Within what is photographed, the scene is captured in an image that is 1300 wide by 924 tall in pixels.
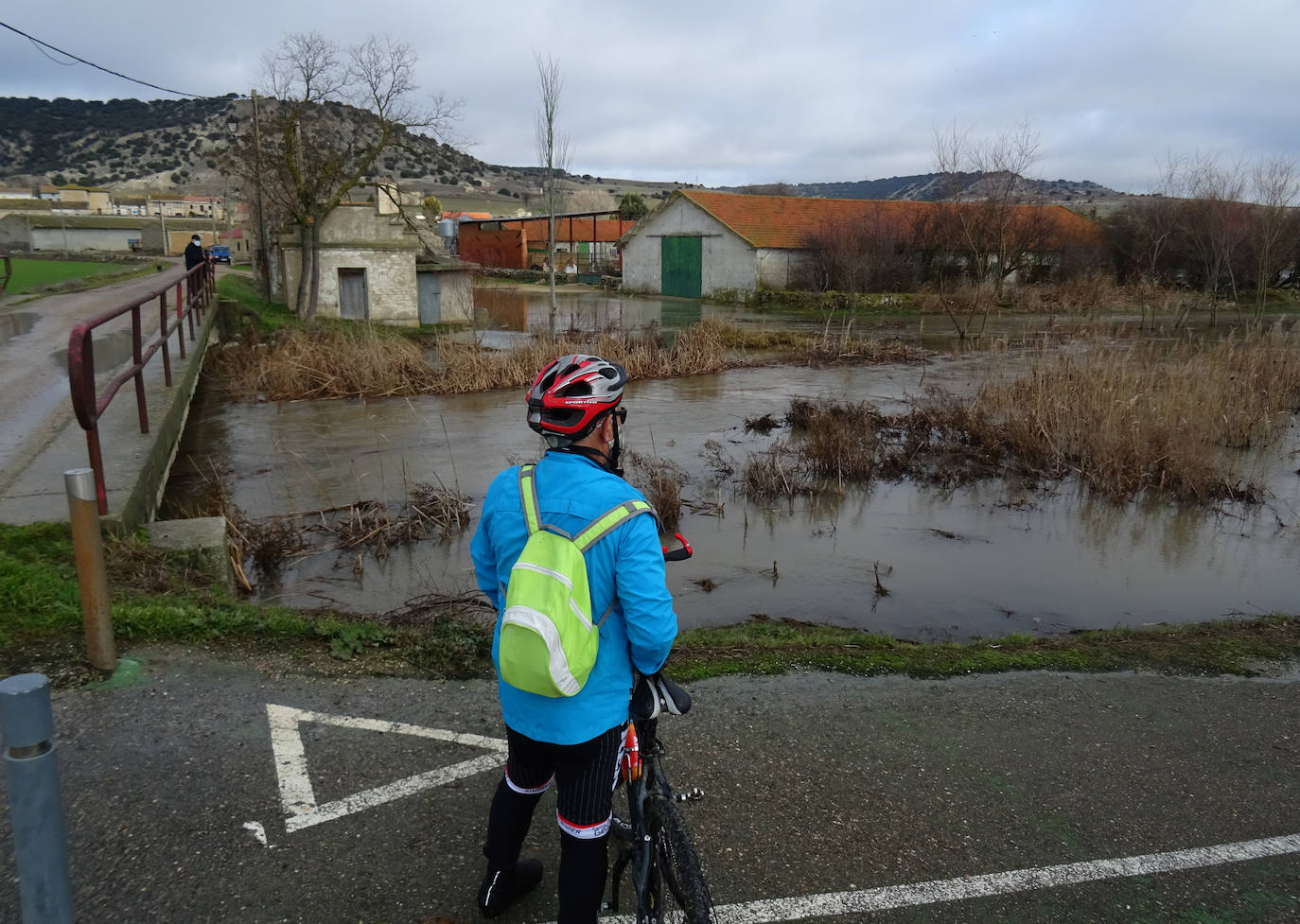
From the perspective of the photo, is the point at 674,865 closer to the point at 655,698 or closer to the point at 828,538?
the point at 655,698

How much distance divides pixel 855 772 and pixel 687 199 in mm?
41488

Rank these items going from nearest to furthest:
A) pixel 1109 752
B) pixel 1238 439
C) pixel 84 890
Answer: pixel 84 890 < pixel 1109 752 < pixel 1238 439

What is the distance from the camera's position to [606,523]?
2.46 meters

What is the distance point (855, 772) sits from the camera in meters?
3.94

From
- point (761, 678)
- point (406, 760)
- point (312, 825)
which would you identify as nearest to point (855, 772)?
point (761, 678)

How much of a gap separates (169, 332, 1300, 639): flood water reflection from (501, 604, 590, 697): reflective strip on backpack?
4.39m

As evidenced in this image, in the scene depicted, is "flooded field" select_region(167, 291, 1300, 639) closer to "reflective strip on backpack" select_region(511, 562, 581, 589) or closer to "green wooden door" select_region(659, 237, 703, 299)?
"reflective strip on backpack" select_region(511, 562, 581, 589)

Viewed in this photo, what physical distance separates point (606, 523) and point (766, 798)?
1.81 meters

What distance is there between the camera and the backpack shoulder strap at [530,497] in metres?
2.49

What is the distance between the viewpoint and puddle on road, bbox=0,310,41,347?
16.5 m

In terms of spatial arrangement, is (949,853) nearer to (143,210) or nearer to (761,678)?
(761,678)

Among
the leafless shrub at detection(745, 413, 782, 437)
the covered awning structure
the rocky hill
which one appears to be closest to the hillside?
the rocky hill

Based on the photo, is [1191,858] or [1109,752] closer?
[1191,858]

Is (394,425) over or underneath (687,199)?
underneath
